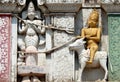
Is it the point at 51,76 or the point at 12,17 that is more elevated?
the point at 12,17

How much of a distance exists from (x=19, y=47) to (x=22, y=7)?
2.55ft

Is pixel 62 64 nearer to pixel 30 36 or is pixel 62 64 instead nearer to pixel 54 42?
pixel 54 42

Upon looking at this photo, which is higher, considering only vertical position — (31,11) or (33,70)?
(31,11)

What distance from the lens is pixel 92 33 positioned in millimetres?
18375

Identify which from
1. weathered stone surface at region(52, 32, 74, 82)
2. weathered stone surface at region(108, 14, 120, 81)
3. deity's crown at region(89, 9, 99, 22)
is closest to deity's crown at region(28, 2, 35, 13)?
weathered stone surface at region(52, 32, 74, 82)

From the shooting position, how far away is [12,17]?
1852 cm

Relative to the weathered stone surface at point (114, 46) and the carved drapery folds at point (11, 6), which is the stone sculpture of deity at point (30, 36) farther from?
the weathered stone surface at point (114, 46)

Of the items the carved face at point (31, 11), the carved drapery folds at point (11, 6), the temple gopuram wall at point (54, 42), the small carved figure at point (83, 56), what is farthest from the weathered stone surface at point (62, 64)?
the carved drapery folds at point (11, 6)

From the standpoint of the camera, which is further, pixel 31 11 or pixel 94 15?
pixel 31 11

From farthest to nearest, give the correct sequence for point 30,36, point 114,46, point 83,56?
point 30,36 → point 114,46 → point 83,56

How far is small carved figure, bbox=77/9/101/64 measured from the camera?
18.3 meters

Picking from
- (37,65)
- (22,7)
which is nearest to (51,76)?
(37,65)

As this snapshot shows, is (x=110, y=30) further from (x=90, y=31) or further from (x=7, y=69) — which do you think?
(x=7, y=69)

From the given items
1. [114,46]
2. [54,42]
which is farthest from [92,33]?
[54,42]
